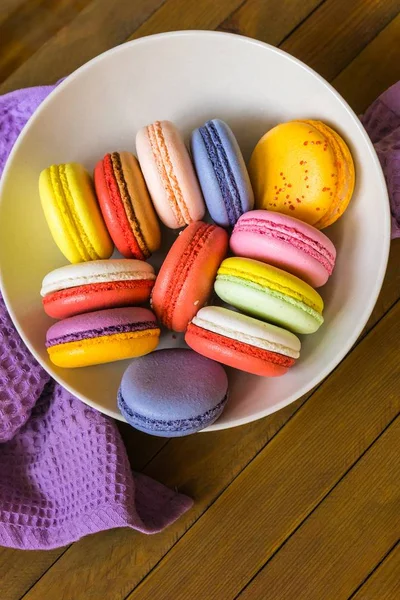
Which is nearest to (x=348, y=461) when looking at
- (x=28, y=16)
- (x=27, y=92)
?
(x=27, y=92)

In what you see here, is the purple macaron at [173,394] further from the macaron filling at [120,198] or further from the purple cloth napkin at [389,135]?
the purple cloth napkin at [389,135]

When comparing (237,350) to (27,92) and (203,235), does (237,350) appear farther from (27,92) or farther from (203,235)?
(27,92)

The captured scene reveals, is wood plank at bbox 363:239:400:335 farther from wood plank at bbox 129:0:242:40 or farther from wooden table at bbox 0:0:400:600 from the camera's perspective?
wood plank at bbox 129:0:242:40

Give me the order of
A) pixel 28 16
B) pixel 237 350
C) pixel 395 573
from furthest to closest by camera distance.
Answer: pixel 28 16
pixel 395 573
pixel 237 350

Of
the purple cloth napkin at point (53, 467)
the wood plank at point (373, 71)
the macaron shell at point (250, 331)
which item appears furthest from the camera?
the wood plank at point (373, 71)

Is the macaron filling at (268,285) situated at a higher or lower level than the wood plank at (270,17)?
lower

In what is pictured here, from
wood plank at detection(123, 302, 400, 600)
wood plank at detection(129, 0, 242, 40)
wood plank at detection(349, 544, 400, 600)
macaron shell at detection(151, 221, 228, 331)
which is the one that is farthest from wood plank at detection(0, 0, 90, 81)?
wood plank at detection(349, 544, 400, 600)

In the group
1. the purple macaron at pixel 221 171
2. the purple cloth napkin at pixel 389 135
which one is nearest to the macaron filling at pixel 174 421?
the purple macaron at pixel 221 171
